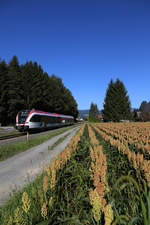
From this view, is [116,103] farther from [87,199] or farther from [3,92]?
[87,199]

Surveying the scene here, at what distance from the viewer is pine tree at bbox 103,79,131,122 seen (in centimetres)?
5553

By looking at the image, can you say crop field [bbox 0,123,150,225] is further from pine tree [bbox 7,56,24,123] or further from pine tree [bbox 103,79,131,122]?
pine tree [bbox 103,79,131,122]

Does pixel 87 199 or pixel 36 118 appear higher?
pixel 36 118

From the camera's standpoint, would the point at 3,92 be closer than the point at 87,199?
No

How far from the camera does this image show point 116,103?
56.2 meters

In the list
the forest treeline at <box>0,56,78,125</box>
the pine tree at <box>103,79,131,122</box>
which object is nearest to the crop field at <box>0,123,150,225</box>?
the forest treeline at <box>0,56,78,125</box>

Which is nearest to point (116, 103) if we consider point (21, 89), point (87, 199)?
point (21, 89)

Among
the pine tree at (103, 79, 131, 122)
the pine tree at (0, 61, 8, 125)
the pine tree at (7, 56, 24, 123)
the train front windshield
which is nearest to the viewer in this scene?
the train front windshield

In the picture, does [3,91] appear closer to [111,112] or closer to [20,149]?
[20,149]

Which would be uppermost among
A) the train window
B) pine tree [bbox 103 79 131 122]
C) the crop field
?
pine tree [bbox 103 79 131 122]

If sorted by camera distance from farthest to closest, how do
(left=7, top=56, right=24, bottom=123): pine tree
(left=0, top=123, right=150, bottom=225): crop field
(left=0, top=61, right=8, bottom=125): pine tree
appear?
1. (left=7, top=56, right=24, bottom=123): pine tree
2. (left=0, top=61, right=8, bottom=125): pine tree
3. (left=0, top=123, right=150, bottom=225): crop field

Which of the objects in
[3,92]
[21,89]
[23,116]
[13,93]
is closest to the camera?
[23,116]

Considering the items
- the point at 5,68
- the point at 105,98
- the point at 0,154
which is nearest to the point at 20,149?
the point at 0,154

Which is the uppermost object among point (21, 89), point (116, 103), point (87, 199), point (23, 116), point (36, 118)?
point (21, 89)
